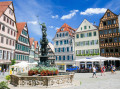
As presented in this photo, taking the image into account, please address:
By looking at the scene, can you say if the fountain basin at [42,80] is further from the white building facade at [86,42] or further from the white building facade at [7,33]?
the white building facade at [86,42]

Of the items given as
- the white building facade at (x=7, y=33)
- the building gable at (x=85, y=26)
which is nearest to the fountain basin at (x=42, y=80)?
the white building facade at (x=7, y=33)

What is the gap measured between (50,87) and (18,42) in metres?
33.7

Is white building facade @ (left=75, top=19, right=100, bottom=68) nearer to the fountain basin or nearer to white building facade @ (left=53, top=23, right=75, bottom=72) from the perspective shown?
white building facade @ (left=53, top=23, right=75, bottom=72)

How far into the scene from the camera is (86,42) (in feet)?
133

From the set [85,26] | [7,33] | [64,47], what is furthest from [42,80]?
[64,47]

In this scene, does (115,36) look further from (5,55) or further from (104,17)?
(5,55)

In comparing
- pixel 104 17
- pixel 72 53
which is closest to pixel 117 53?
pixel 104 17

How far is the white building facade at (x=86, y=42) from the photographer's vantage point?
128 ft

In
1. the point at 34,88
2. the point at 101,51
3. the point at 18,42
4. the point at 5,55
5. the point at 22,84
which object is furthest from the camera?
the point at 18,42

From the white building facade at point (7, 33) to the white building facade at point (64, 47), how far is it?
14364 mm

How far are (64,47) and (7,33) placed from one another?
18.0 meters

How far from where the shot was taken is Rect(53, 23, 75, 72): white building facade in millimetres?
43562

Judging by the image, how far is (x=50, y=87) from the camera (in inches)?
400

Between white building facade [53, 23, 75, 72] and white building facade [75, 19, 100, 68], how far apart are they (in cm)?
216
